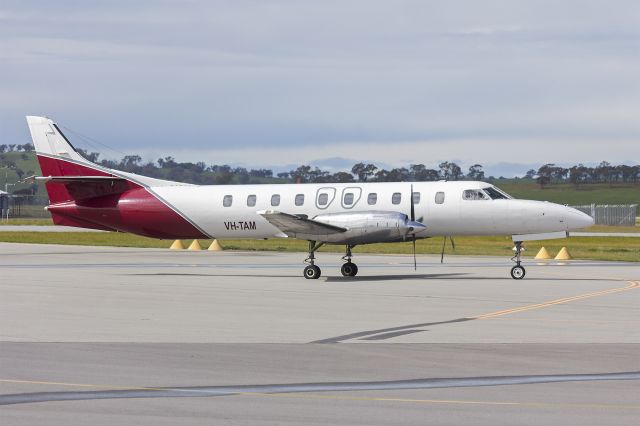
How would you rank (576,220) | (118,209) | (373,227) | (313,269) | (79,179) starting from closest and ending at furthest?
(373,227) < (576,220) < (313,269) < (79,179) < (118,209)

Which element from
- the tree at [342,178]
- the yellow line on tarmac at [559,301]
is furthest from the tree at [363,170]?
the yellow line on tarmac at [559,301]

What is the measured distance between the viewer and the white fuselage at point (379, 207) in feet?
113

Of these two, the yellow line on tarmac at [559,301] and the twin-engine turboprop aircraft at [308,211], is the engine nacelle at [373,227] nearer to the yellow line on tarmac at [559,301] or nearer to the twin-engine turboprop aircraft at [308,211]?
the twin-engine turboprop aircraft at [308,211]

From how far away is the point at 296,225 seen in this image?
110 feet

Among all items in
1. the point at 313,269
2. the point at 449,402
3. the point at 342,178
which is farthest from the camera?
the point at 342,178

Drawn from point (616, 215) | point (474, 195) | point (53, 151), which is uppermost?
point (53, 151)

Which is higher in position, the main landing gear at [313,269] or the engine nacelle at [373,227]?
the engine nacelle at [373,227]

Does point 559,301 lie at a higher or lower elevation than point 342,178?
lower

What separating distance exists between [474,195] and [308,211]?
574 centimetres

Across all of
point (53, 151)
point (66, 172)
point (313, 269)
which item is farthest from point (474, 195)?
point (53, 151)

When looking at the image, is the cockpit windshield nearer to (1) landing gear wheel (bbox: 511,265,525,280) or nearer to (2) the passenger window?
(1) landing gear wheel (bbox: 511,265,525,280)

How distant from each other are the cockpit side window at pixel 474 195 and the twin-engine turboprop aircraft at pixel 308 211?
3 cm

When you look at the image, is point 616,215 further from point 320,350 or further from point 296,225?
point 320,350

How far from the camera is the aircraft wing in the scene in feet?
108
